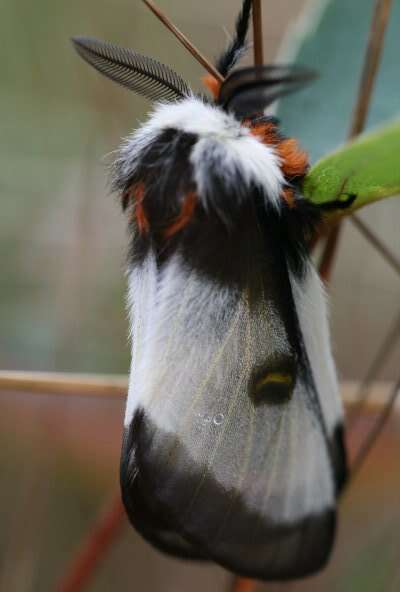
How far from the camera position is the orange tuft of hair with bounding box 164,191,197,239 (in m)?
0.69

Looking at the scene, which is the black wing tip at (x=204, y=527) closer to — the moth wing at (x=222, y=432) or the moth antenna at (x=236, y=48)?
the moth wing at (x=222, y=432)

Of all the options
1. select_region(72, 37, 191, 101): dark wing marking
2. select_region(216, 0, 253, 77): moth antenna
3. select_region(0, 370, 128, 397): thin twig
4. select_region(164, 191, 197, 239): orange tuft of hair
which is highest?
select_region(216, 0, 253, 77): moth antenna

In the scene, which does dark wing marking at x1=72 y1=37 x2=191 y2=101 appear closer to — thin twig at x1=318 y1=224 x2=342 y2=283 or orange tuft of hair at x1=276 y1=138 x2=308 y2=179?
orange tuft of hair at x1=276 y1=138 x2=308 y2=179

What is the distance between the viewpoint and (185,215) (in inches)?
27.5

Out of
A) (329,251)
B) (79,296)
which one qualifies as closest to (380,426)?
(329,251)

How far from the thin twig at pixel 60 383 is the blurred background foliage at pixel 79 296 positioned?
0.65 meters

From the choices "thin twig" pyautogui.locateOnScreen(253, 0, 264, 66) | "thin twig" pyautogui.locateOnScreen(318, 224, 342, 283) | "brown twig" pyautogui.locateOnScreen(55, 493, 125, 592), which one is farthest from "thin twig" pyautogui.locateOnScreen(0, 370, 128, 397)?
Answer: "thin twig" pyautogui.locateOnScreen(253, 0, 264, 66)

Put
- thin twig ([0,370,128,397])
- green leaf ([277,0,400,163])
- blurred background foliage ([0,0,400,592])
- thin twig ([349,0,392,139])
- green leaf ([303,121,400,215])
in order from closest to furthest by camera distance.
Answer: green leaf ([303,121,400,215]) → thin twig ([349,0,392,139]) → green leaf ([277,0,400,163]) → thin twig ([0,370,128,397]) → blurred background foliage ([0,0,400,592])

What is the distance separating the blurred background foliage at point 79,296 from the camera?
6.22 ft

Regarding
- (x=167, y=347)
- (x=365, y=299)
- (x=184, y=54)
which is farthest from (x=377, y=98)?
(x=365, y=299)

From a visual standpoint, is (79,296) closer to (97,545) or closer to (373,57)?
(97,545)

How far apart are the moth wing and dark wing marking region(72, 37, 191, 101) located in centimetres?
19

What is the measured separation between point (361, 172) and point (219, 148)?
14 cm

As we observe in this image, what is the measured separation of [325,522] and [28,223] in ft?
5.10
